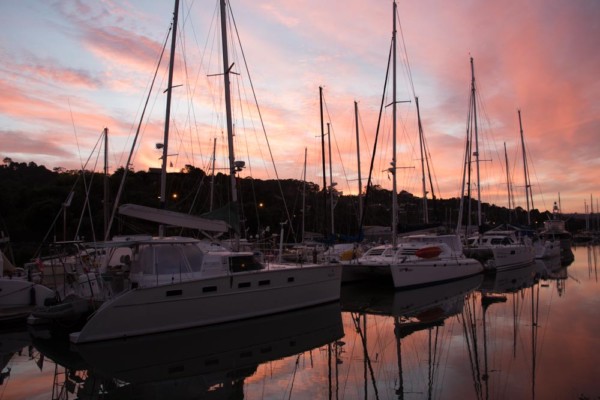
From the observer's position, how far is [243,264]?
15.6 metres

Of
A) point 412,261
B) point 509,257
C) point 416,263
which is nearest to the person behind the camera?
point 416,263

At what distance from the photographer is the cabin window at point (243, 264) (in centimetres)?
1532

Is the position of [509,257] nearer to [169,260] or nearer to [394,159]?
[394,159]

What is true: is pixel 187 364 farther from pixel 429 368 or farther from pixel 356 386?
pixel 429 368

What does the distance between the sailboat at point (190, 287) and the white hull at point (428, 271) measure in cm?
616

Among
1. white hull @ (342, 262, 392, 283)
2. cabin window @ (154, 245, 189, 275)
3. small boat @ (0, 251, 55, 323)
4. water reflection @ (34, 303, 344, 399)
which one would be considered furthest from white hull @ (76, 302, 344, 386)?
white hull @ (342, 262, 392, 283)

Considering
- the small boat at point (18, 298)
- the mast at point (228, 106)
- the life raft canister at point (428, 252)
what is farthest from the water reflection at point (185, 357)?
the life raft canister at point (428, 252)

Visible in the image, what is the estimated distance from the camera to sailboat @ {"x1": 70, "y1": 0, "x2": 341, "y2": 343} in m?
13.0

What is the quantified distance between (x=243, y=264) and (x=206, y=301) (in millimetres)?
1812

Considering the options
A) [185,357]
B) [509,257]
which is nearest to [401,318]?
[185,357]

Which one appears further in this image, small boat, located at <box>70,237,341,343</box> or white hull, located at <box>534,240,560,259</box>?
white hull, located at <box>534,240,560,259</box>

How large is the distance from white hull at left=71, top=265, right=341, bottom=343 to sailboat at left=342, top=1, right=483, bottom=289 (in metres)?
5.42

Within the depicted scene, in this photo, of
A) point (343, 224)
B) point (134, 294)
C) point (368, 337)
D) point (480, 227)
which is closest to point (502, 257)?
point (480, 227)

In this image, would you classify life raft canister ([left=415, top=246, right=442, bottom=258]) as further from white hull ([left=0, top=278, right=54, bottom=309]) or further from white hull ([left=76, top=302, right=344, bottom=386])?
white hull ([left=0, top=278, right=54, bottom=309])
